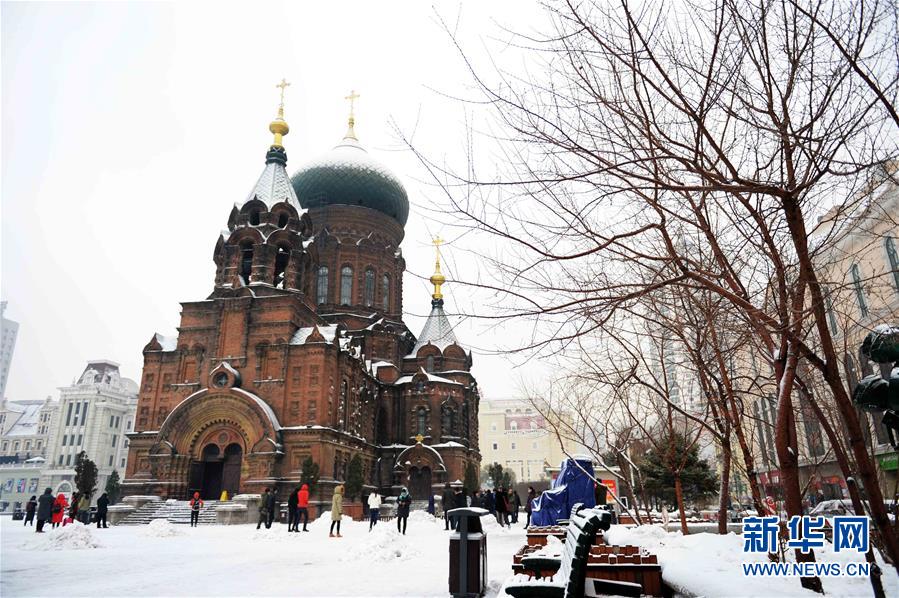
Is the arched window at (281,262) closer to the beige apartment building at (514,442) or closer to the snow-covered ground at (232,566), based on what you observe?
the snow-covered ground at (232,566)

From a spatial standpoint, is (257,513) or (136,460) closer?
(257,513)

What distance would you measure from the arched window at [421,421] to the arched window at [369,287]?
780cm

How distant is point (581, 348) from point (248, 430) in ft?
71.4

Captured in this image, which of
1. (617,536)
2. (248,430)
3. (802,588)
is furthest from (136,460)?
(802,588)

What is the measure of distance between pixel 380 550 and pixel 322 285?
3078cm

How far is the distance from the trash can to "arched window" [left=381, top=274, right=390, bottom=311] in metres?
34.8

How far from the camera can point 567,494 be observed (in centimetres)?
1357

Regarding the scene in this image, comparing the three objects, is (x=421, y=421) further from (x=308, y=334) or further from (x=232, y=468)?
(x=232, y=468)

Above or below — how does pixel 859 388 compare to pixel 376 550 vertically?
above

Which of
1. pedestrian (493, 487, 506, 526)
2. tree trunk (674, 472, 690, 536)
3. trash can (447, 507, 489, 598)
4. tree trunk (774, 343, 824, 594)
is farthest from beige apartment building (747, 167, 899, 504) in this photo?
pedestrian (493, 487, 506, 526)

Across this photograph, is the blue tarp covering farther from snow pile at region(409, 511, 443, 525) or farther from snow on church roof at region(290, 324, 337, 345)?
snow on church roof at region(290, 324, 337, 345)

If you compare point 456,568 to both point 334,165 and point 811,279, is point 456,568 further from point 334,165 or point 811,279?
point 334,165

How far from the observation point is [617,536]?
10312 millimetres

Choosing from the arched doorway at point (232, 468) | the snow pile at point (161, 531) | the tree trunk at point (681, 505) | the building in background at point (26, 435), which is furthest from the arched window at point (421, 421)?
the building in background at point (26, 435)
